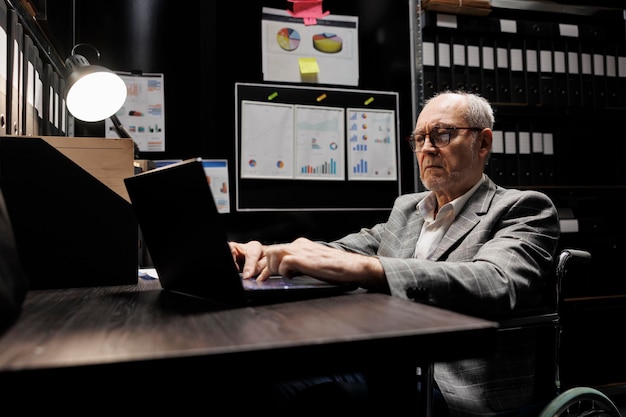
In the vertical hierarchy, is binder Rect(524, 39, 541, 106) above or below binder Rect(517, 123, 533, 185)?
above

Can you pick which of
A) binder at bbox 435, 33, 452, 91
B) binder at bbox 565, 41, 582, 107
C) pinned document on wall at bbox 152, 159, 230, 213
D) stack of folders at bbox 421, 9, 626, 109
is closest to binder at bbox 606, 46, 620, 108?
stack of folders at bbox 421, 9, 626, 109

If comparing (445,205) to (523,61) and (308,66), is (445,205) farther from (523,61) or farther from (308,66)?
(523,61)

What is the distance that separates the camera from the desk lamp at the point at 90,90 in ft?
4.45

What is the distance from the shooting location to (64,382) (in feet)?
1.31

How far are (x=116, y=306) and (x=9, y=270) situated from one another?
18 centimetres

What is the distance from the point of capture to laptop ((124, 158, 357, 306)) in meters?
0.67

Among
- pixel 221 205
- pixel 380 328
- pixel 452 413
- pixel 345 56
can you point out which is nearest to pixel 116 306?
pixel 380 328

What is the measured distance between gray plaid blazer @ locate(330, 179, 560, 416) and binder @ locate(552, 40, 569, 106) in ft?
4.72

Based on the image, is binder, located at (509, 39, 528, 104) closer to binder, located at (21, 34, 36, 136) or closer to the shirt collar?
the shirt collar

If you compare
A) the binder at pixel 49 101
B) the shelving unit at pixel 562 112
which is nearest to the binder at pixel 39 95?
the binder at pixel 49 101

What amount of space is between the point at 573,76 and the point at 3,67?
8.23 feet

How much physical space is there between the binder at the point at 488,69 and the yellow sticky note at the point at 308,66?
799 mm

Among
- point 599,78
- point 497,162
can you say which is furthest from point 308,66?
point 599,78

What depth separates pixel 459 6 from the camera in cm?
243
